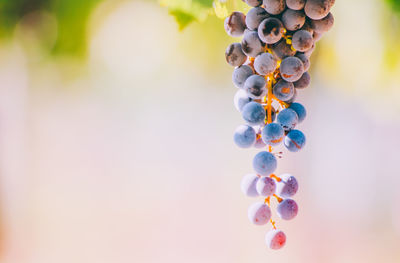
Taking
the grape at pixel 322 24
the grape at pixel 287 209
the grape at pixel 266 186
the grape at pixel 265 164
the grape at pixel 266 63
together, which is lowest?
the grape at pixel 287 209

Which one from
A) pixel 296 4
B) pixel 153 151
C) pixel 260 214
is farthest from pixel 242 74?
pixel 153 151

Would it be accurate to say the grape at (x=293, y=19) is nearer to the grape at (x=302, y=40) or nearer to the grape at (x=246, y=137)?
→ the grape at (x=302, y=40)

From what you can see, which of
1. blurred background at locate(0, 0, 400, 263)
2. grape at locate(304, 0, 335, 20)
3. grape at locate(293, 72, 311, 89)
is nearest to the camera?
grape at locate(304, 0, 335, 20)

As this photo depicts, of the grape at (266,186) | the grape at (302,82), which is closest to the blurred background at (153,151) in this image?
the grape at (302,82)

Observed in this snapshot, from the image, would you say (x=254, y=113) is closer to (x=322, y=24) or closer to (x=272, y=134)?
(x=272, y=134)

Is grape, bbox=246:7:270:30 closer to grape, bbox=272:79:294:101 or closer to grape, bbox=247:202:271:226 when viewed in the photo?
grape, bbox=272:79:294:101

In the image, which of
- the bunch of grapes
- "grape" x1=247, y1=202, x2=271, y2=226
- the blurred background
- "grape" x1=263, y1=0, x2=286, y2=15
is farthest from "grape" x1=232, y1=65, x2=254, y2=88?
the blurred background
